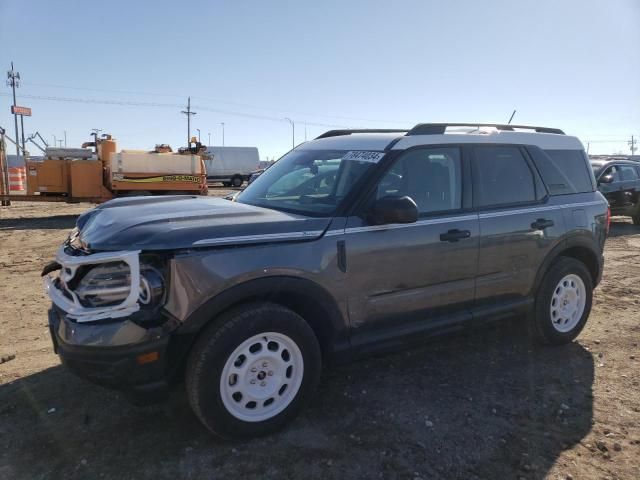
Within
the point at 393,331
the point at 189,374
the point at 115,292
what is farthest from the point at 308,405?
the point at 115,292

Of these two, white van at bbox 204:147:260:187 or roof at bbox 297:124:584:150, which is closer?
roof at bbox 297:124:584:150

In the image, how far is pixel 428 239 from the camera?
365 centimetres

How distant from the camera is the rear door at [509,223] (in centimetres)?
407

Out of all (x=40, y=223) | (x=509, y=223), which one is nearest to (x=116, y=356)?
(x=509, y=223)

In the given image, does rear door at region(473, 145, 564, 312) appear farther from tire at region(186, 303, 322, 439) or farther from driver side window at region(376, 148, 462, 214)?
tire at region(186, 303, 322, 439)

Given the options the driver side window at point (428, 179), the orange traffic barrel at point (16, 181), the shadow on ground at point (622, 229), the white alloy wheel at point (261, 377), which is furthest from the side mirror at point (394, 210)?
the orange traffic barrel at point (16, 181)

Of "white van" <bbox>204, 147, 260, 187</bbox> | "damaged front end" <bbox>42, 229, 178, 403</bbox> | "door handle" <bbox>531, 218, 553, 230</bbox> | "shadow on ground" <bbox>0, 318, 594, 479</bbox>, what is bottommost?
"shadow on ground" <bbox>0, 318, 594, 479</bbox>

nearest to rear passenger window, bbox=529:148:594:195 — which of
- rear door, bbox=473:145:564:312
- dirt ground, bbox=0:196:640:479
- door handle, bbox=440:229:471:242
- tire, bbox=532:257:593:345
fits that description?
rear door, bbox=473:145:564:312

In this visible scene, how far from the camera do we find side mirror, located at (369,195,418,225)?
3219 millimetres

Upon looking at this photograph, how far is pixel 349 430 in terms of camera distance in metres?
3.26

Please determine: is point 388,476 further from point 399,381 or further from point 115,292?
point 115,292

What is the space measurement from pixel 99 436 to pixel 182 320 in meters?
1.03

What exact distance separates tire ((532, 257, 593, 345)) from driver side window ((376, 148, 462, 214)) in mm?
1383

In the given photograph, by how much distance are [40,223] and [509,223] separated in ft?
43.8
